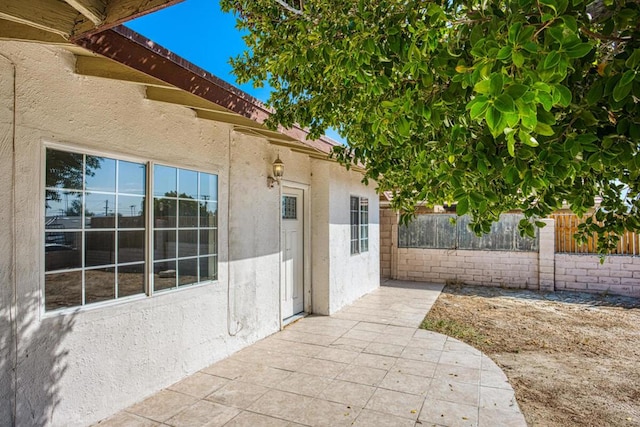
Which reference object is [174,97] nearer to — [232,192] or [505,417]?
[232,192]

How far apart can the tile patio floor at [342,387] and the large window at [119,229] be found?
1265mm

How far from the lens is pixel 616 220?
2.55m

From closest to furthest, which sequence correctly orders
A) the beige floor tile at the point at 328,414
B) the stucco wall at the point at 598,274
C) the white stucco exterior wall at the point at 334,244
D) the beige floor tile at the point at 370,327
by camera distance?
1. the beige floor tile at the point at 328,414
2. the beige floor tile at the point at 370,327
3. the white stucco exterior wall at the point at 334,244
4. the stucco wall at the point at 598,274

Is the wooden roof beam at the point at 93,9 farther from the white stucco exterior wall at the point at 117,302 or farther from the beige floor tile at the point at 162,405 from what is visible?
the beige floor tile at the point at 162,405

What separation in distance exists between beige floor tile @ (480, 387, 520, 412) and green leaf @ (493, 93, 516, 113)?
12.6ft

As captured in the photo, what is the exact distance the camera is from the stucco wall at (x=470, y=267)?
1061 cm

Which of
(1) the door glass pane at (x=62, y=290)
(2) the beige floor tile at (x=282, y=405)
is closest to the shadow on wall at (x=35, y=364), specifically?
(1) the door glass pane at (x=62, y=290)

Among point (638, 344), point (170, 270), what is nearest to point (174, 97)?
point (170, 270)

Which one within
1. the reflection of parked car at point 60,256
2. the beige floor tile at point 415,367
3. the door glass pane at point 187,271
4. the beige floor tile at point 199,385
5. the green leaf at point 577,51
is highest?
the green leaf at point 577,51

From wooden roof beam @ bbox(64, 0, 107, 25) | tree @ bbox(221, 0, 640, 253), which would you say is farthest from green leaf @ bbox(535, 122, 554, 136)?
wooden roof beam @ bbox(64, 0, 107, 25)

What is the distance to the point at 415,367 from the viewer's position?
15.8ft

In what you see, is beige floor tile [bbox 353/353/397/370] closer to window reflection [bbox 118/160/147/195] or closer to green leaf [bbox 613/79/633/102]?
window reflection [bbox 118/160/147/195]

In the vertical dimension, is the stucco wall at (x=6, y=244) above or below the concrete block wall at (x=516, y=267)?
above

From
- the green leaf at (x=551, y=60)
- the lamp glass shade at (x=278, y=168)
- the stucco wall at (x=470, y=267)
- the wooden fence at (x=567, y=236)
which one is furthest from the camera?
the stucco wall at (x=470, y=267)
